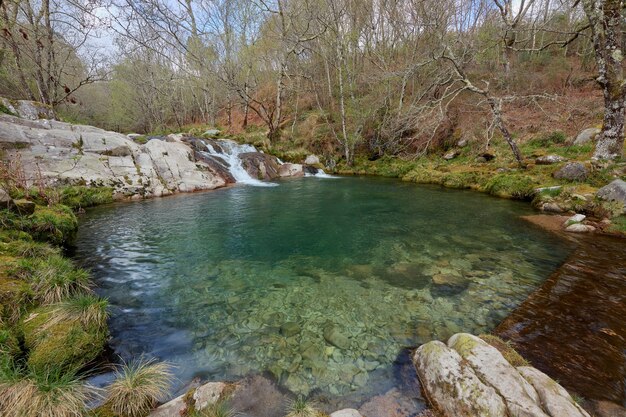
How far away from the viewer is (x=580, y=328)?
10.9 ft

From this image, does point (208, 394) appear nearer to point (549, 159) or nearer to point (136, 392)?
point (136, 392)

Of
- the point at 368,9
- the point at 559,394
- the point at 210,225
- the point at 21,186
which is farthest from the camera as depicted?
the point at 368,9

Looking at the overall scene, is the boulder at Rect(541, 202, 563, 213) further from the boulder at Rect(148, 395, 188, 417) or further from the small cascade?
the small cascade

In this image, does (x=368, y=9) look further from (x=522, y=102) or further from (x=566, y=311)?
(x=566, y=311)

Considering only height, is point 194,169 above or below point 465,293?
above

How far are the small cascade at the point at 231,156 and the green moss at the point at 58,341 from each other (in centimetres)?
1294

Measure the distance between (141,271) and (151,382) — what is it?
331 cm

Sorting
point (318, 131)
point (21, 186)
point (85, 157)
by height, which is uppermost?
point (318, 131)

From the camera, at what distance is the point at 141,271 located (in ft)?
17.0

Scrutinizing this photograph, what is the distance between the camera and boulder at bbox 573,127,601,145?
11641mm

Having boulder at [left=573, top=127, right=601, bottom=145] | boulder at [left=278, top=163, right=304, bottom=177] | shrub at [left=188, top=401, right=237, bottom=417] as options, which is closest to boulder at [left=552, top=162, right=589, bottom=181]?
boulder at [left=573, top=127, right=601, bottom=145]

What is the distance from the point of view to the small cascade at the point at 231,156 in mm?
16500

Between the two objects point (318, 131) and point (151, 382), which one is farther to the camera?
point (318, 131)

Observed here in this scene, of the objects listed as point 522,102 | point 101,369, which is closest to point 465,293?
point 101,369
